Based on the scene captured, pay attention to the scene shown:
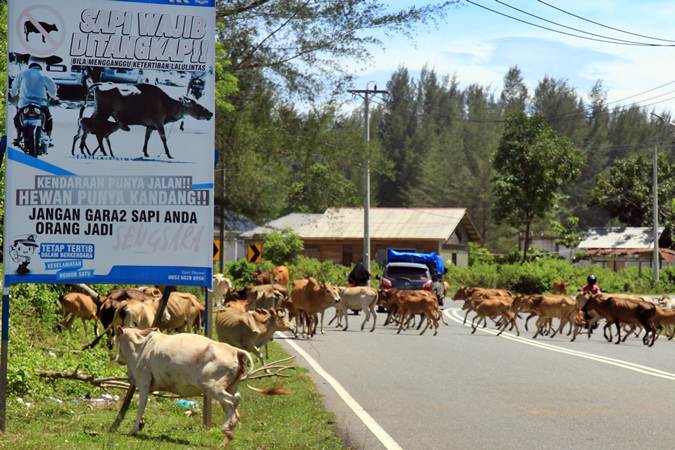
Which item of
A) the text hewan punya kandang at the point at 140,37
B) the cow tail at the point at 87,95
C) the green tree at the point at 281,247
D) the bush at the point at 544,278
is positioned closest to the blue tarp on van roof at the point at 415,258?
the bush at the point at 544,278

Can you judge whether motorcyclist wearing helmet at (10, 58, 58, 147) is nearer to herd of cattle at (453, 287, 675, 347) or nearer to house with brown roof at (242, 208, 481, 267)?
herd of cattle at (453, 287, 675, 347)

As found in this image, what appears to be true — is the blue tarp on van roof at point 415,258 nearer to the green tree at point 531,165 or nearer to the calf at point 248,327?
the green tree at point 531,165

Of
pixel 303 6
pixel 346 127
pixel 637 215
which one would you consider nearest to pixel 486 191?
pixel 637 215

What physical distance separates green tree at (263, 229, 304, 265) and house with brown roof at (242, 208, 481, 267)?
569 inches

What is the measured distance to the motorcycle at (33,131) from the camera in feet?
35.2

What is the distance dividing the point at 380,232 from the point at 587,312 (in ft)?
181

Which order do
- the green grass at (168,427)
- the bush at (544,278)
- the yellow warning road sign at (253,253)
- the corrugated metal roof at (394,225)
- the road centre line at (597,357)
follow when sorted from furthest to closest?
1. the corrugated metal roof at (394,225)
2. the bush at (544,278)
3. the yellow warning road sign at (253,253)
4. the road centre line at (597,357)
5. the green grass at (168,427)

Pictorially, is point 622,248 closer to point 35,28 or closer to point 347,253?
point 347,253

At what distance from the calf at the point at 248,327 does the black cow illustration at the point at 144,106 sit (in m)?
5.88

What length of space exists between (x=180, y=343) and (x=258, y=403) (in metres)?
3.90

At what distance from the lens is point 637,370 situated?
18.5 metres

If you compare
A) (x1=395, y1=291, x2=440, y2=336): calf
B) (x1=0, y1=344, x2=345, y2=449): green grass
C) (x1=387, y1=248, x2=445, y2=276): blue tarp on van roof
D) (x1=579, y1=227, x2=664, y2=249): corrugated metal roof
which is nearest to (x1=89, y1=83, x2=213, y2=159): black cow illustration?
(x1=0, y1=344, x2=345, y2=449): green grass

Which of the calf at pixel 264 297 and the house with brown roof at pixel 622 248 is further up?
the calf at pixel 264 297

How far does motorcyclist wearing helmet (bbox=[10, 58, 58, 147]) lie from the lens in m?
10.7
